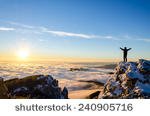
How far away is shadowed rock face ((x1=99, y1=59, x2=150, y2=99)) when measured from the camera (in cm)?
1222

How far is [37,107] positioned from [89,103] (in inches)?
67.0

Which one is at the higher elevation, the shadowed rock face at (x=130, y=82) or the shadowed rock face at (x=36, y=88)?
the shadowed rock face at (x=130, y=82)

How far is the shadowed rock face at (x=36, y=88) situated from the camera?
16062mm

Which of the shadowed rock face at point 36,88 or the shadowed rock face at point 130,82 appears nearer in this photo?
the shadowed rock face at point 130,82

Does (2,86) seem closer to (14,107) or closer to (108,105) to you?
(14,107)

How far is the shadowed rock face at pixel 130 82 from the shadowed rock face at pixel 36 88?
3854mm

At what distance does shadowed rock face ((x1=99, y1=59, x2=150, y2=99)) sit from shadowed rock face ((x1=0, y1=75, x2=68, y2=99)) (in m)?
3.85

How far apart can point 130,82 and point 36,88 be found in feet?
19.4

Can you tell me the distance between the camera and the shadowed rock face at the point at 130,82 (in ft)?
40.1

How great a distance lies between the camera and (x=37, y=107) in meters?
9.16

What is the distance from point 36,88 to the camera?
1636cm

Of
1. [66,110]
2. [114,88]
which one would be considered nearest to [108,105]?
[66,110]

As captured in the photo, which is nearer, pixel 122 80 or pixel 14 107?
pixel 14 107

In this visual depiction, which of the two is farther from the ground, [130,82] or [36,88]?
[130,82]
